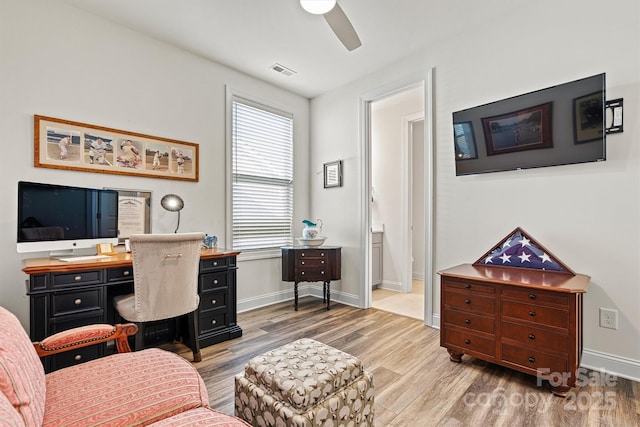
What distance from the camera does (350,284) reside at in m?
3.99

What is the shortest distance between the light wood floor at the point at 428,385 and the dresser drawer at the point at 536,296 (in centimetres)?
58

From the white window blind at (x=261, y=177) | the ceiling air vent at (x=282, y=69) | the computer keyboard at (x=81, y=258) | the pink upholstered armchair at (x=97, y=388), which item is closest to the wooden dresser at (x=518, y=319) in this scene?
the pink upholstered armchair at (x=97, y=388)

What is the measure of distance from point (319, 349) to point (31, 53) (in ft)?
10.0

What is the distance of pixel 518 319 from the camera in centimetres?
205

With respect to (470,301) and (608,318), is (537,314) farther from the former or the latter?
(608,318)

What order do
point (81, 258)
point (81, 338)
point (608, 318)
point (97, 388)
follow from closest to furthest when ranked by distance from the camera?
1. point (97, 388)
2. point (81, 338)
3. point (608, 318)
4. point (81, 258)

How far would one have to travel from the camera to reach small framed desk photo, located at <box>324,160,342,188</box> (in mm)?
4059

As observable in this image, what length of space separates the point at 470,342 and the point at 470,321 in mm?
153

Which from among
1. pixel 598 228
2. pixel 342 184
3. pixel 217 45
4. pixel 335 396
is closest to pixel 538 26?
pixel 598 228

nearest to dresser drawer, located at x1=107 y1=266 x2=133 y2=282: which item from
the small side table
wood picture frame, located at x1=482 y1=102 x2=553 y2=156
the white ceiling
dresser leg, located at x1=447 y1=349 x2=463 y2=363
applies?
the small side table

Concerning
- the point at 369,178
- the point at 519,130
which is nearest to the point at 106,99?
the point at 369,178

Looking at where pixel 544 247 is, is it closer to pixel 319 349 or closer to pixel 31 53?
pixel 319 349

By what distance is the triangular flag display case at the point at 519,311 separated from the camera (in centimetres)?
188

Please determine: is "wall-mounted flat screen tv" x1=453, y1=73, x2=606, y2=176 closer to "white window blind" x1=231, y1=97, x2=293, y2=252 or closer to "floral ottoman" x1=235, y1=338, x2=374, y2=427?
"floral ottoman" x1=235, y1=338, x2=374, y2=427
